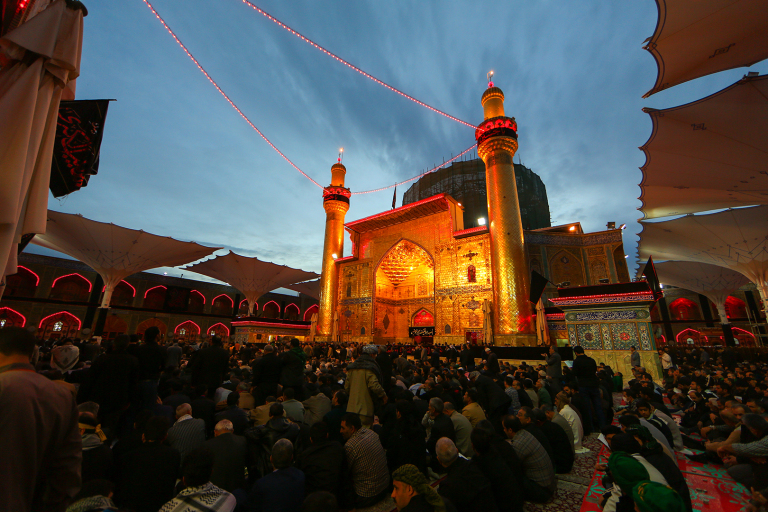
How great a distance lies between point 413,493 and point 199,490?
1140mm

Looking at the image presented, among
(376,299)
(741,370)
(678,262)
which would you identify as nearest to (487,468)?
(741,370)

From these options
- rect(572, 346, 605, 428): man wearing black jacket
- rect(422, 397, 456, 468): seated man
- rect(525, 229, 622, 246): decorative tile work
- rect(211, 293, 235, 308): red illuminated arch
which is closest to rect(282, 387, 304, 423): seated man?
rect(422, 397, 456, 468): seated man

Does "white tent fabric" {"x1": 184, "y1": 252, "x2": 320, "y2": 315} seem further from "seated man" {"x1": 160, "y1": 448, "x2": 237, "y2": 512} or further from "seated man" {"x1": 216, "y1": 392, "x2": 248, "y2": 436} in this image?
"seated man" {"x1": 160, "y1": 448, "x2": 237, "y2": 512}

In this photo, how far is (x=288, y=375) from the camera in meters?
4.25

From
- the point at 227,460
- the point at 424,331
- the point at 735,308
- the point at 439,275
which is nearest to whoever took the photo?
the point at 227,460

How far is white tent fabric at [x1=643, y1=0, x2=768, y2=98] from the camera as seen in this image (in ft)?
19.4

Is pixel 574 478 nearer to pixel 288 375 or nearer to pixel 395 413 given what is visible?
pixel 395 413

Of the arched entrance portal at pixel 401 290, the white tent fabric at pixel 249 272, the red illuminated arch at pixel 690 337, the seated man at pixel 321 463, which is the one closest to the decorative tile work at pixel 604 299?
the arched entrance portal at pixel 401 290

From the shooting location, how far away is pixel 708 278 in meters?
21.3

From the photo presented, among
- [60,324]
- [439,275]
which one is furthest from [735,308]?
[60,324]

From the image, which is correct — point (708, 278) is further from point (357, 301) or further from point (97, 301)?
point (97, 301)

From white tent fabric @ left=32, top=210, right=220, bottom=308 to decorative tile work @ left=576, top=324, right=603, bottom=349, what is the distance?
56.0 ft

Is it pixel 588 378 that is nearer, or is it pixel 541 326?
pixel 588 378

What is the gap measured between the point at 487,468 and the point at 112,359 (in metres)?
3.57
